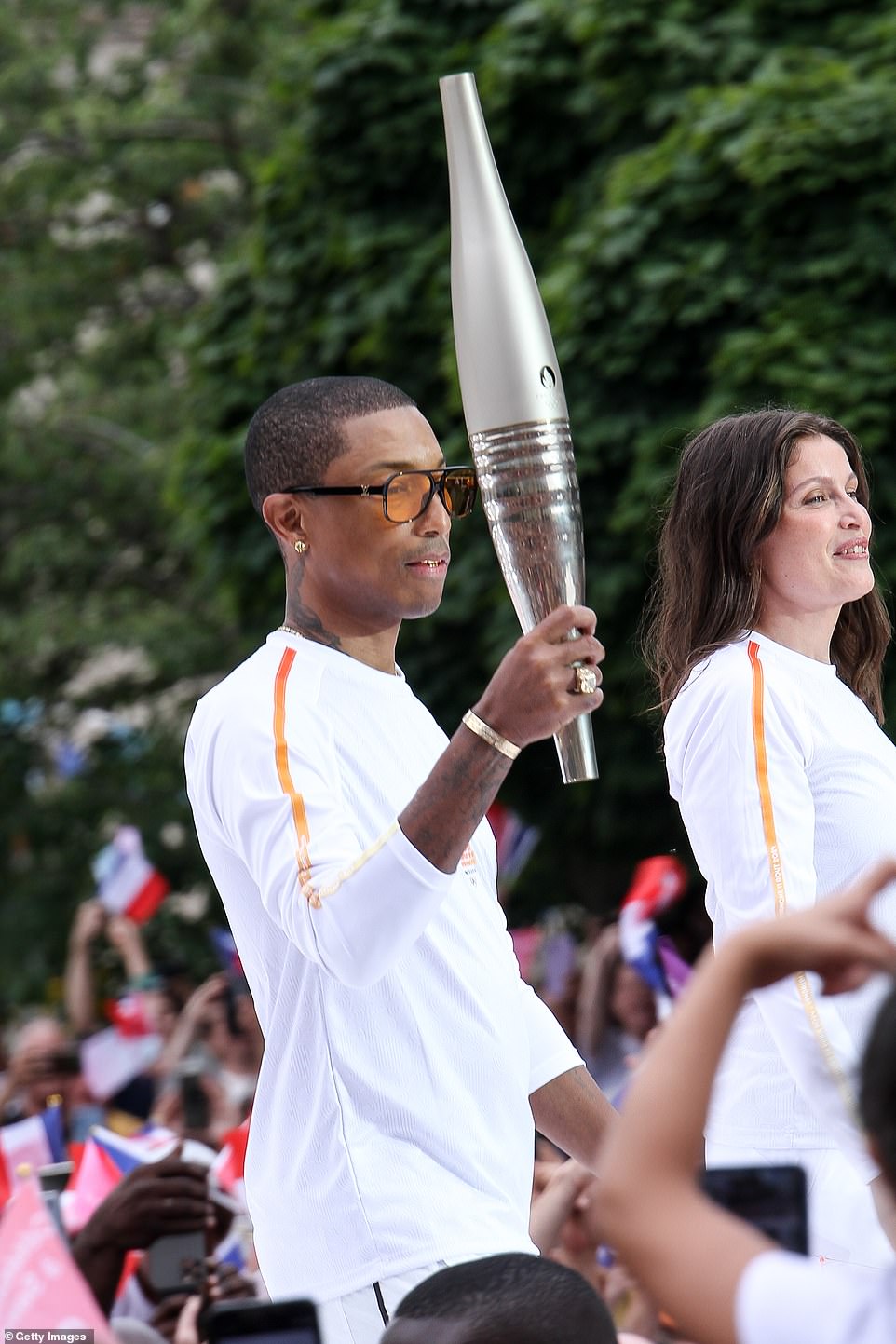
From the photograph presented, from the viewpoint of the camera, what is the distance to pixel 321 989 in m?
2.94

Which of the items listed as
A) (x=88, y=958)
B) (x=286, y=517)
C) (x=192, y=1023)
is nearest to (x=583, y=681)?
(x=286, y=517)

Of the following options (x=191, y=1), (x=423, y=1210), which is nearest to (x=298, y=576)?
(x=423, y=1210)

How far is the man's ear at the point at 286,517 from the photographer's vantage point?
323cm

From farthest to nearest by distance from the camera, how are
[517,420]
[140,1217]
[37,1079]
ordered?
[37,1079], [140,1217], [517,420]

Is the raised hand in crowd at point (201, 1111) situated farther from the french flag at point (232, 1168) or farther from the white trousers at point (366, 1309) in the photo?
the white trousers at point (366, 1309)

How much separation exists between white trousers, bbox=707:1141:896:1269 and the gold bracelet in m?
0.88

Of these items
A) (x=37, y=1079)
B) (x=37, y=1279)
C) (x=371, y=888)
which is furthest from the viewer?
(x=37, y=1079)

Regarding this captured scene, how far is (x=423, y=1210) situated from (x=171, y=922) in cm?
1289

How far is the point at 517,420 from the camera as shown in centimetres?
284

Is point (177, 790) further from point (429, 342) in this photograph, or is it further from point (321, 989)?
point (321, 989)

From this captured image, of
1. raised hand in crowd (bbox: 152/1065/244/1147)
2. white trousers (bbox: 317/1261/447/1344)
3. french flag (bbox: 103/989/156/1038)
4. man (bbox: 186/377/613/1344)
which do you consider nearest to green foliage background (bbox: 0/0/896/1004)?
french flag (bbox: 103/989/156/1038)

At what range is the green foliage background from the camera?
927cm

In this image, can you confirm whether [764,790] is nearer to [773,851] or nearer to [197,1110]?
[773,851]

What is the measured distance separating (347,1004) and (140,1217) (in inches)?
65.4
